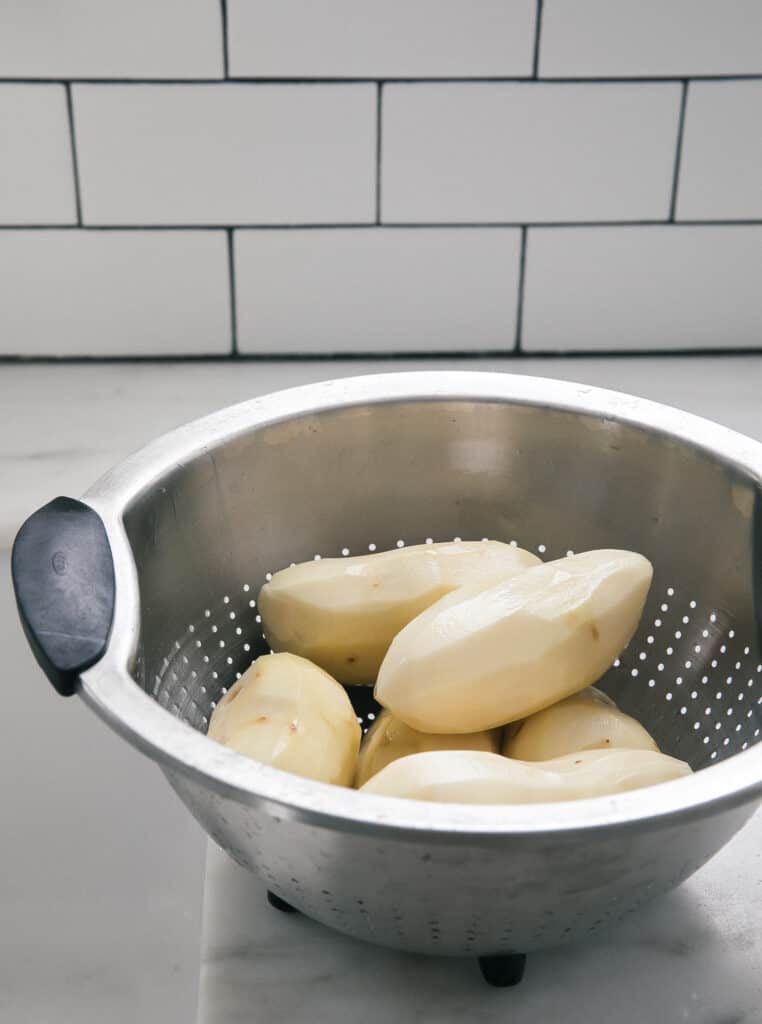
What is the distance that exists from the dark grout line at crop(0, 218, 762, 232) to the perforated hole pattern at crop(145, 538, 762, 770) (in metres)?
0.33

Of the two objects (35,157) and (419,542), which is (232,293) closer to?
(35,157)

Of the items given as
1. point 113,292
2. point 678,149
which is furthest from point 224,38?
point 678,149

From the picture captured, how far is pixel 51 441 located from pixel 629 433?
0.39 m

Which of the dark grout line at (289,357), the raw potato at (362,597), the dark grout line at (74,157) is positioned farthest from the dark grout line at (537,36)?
the raw potato at (362,597)

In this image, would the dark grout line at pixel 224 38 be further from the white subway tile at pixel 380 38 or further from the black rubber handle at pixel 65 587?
the black rubber handle at pixel 65 587

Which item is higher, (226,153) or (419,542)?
(226,153)

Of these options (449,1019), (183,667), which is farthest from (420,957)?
(183,667)

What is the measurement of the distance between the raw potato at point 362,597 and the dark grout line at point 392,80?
387 mm

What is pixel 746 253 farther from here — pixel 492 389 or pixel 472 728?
pixel 472 728

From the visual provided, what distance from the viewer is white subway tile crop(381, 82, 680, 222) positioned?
746mm

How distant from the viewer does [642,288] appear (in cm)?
80

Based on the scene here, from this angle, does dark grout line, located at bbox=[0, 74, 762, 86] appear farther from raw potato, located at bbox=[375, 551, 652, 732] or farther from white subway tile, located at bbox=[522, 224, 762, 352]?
raw potato, located at bbox=[375, 551, 652, 732]

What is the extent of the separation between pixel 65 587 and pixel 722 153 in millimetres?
574

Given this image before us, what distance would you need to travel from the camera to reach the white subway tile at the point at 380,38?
2.36ft
